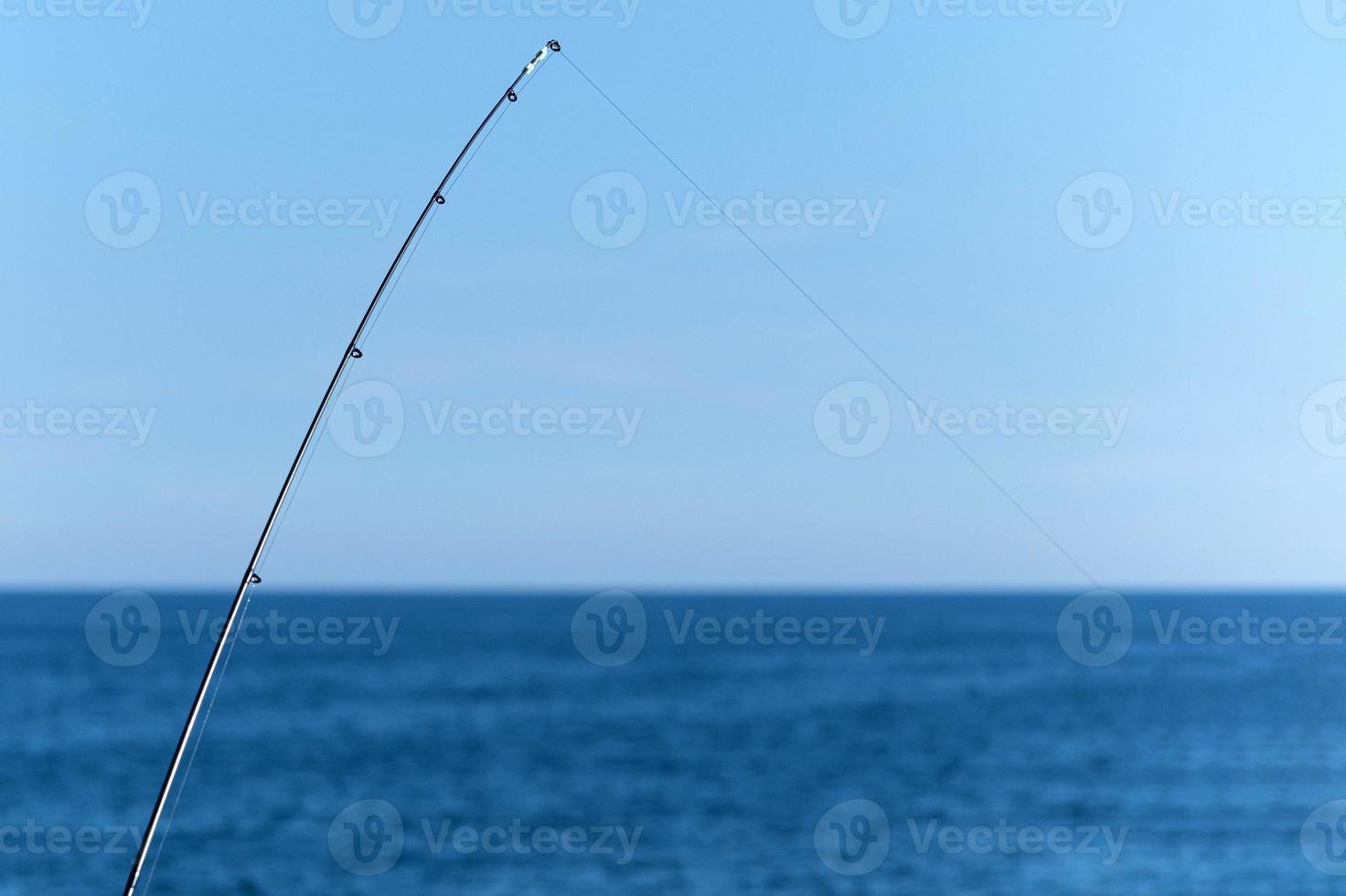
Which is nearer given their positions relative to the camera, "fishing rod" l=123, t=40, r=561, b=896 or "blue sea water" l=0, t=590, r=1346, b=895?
"fishing rod" l=123, t=40, r=561, b=896

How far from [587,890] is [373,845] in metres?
6.03

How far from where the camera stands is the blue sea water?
2594 centimetres

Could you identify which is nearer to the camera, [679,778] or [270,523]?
[270,523]

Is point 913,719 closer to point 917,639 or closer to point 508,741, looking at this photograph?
point 508,741

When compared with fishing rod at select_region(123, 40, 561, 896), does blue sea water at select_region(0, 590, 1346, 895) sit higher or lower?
lower

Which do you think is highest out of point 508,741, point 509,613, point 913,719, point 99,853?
point 99,853

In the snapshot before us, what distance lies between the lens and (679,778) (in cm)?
3681

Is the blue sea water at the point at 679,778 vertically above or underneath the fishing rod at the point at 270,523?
underneath

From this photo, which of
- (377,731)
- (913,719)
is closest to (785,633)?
(913,719)

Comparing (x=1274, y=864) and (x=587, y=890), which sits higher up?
(x=587, y=890)

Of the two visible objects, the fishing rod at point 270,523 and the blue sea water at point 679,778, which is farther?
the blue sea water at point 679,778

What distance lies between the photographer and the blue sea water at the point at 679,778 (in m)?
25.9

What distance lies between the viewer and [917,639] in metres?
108

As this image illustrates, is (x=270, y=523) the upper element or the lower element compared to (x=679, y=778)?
upper
